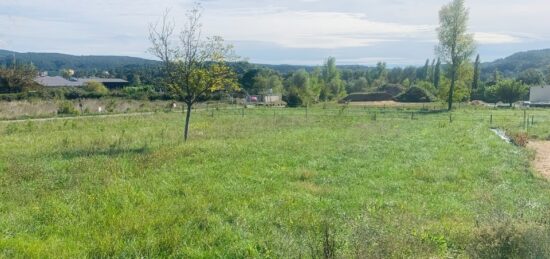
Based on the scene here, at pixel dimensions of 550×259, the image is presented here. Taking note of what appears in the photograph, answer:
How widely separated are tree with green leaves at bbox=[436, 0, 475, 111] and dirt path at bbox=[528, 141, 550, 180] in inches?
1102

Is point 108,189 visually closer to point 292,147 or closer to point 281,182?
point 281,182

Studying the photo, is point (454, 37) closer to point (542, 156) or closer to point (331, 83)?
point (542, 156)

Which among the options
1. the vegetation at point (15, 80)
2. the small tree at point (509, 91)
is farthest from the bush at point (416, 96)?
the vegetation at point (15, 80)

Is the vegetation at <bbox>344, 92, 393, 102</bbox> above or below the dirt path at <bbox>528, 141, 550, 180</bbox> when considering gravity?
above

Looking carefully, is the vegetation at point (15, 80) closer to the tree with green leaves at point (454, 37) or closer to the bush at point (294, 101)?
the bush at point (294, 101)

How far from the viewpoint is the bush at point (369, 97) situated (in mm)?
75938

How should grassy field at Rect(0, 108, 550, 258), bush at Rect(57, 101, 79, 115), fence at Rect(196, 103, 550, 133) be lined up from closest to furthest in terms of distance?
grassy field at Rect(0, 108, 550, 258) → fence at Rect(196, 103, 550, 133) → bush at Rect(57, 101, 79, 115)

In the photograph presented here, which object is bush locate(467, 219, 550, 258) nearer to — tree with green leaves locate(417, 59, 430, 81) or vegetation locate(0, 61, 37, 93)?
vegetation locate(0, 61, 37, 93)

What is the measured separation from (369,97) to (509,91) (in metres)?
20.0

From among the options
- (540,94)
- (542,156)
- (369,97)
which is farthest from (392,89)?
(542,156)

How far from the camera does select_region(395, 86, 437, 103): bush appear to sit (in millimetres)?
70625

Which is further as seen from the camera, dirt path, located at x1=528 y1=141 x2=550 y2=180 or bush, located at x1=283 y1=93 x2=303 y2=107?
bush, located at x1=283 y1=93 x2=303 y2=107

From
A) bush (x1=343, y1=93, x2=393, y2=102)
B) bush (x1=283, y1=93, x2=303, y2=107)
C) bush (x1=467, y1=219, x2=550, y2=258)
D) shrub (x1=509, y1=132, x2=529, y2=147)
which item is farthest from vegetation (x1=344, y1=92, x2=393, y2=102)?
bush (x1=467, y1=219, x2=550, y2=258)

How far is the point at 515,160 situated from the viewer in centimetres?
1565
